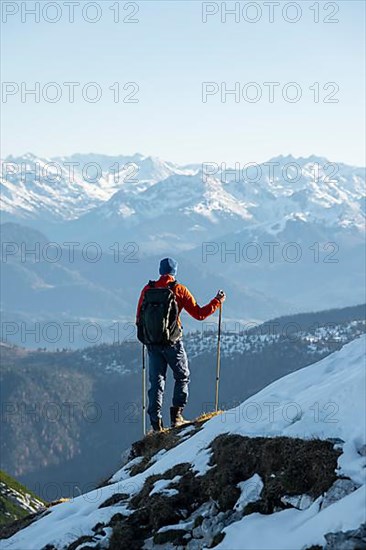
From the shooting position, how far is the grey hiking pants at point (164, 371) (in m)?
21.2

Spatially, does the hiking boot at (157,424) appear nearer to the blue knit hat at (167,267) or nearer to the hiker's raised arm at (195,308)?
the hiker's raised arm at (195,308)

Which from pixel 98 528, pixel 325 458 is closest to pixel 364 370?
pixel 325 458

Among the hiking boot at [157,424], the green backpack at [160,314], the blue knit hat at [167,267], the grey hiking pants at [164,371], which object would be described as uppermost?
the blue knit hat at [167,267]

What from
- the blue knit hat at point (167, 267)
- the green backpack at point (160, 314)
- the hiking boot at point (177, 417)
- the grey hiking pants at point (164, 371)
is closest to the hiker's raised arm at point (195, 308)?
the green backpack at point (160, 314)

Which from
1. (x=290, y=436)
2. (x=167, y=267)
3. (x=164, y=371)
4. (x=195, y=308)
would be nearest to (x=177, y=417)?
(x=164, y=371)

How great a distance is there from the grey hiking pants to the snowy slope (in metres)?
2.21

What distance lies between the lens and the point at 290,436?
1423 cm

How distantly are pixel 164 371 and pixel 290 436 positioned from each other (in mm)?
7828

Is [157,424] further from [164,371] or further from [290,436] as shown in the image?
[290,436]

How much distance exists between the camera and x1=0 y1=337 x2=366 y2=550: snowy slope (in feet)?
38.7

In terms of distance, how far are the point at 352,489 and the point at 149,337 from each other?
948 centimetres

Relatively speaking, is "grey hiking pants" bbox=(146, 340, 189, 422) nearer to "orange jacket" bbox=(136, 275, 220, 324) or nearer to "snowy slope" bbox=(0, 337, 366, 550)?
"orange jacket" bbox=(136, 275, 220, 324)

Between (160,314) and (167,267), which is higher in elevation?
(167,267)

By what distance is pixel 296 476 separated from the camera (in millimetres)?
13094
